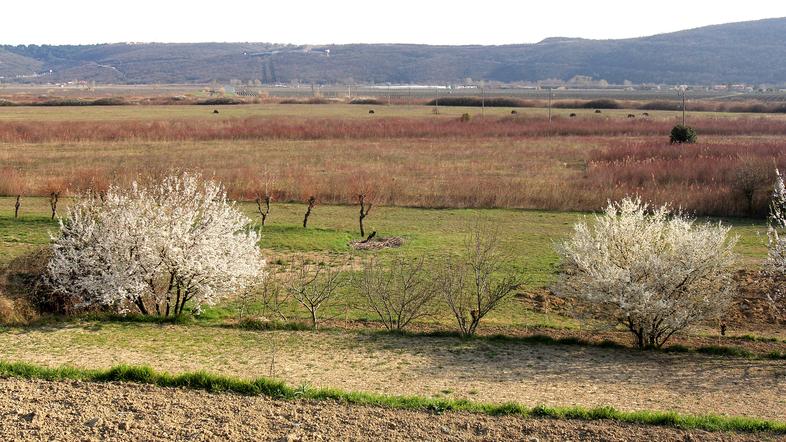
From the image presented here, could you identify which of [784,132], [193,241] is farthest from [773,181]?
[784,132]

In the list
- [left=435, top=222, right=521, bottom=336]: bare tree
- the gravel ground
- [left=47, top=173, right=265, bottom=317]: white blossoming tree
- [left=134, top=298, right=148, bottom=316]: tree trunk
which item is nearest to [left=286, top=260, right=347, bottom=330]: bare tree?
[left=47, top=173, right=265, bottom=317]: white blossoming tree

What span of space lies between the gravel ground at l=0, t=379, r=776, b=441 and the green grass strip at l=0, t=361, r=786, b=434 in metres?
0.18

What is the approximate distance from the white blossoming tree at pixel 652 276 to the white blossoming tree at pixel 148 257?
21.0ft

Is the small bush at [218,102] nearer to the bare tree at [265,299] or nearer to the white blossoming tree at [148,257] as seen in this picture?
the bare tree at [265,299]

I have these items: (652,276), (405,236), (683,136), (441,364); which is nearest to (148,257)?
(441,364)

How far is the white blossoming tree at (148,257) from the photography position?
48.8ft

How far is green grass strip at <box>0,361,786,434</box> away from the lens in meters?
9.65

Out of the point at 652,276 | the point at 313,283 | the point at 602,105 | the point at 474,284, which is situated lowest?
the point at 474,284

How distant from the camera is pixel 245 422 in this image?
9.41 meters

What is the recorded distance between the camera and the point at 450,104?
10588 centimetres

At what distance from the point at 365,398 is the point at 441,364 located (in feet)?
8.50

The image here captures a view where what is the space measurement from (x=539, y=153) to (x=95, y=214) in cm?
3399

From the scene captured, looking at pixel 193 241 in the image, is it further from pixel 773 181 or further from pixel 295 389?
pixel 773 181

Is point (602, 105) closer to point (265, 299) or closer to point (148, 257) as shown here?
point (265, 299)
